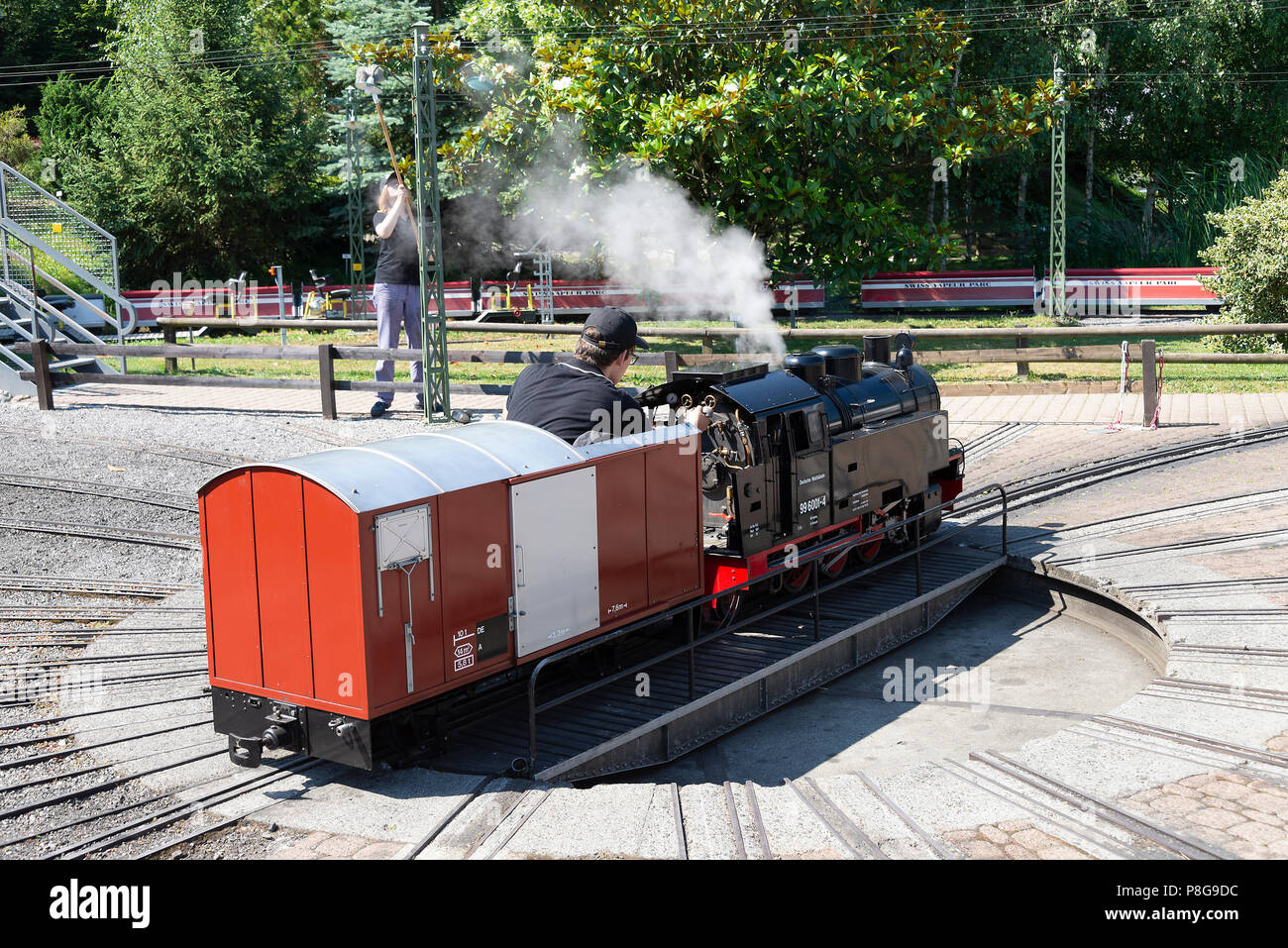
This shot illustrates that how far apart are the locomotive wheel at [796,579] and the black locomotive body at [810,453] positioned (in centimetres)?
4

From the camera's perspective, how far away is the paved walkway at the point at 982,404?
18.5m

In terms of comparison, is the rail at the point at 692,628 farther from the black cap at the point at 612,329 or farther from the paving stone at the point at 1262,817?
the paving stone at the point at 1262,817

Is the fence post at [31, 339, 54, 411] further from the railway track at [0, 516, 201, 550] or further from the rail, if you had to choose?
the rail

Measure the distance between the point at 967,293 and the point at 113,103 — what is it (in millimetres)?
A: 31473

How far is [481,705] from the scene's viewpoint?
334 inches

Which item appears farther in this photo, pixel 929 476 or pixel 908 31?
pixel 908 31

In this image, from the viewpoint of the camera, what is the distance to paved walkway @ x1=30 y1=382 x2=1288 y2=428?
60.5ft

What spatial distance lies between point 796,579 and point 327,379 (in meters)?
9.23

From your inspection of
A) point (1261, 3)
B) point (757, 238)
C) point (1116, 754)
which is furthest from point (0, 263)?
point (1261, 3)

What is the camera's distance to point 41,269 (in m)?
22.3

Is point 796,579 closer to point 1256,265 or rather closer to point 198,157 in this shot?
point 1256,265

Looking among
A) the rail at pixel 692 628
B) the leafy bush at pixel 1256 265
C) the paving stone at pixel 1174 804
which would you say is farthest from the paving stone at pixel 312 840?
the leafy bush at pixel 1256 265

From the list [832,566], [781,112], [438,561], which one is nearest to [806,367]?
[832,566]

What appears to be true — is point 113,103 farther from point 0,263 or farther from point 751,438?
point 751,438
